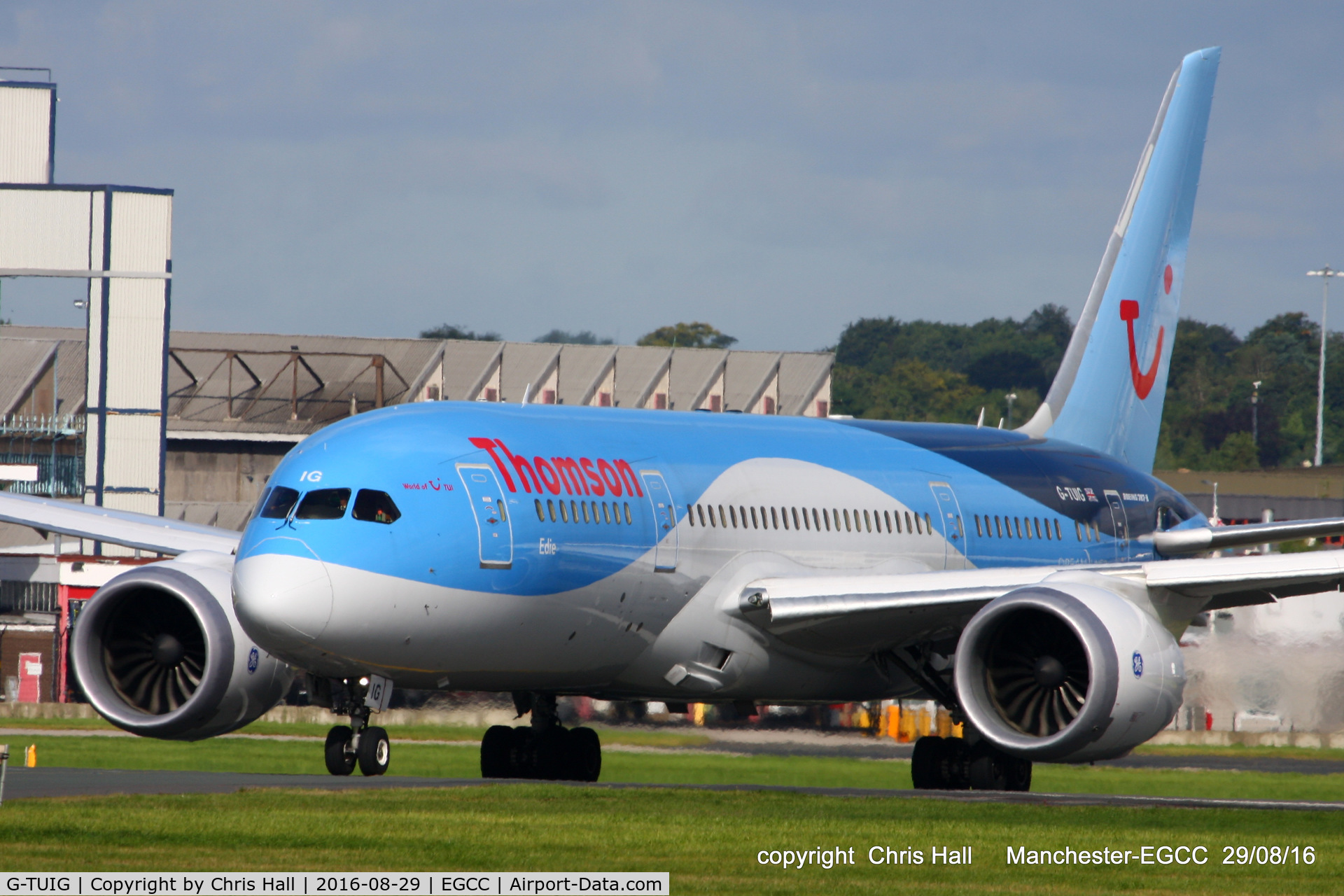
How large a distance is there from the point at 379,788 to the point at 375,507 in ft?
11.2

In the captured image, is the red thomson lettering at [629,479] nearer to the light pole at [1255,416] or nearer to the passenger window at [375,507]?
the passenger window at [375,507]

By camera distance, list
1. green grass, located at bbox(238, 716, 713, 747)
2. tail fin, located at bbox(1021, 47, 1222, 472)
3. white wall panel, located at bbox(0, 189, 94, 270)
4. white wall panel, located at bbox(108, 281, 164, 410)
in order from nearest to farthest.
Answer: green grass, located at bbox(238, 716, 713, 747), tail fin, located at bbox(1021, 47, 1222, 472), white wall panel, located at bbox(0, 189, 94, 270), white wall panel, located at bbox(108, 281, 164, 410)

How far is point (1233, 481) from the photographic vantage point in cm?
8962

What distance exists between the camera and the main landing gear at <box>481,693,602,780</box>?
2500cm

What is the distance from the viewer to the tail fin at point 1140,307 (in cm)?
3241

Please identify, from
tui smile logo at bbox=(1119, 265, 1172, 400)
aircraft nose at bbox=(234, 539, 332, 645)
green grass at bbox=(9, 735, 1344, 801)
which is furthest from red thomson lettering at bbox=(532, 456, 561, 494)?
tui smile logo at bbox=(1119, 265, 1172, 400)

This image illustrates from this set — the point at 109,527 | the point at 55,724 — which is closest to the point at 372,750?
the point at 109,527

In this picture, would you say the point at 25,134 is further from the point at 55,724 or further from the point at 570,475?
Result: the point at 570,475

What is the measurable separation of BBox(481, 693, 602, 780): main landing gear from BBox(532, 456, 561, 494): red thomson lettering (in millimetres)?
Result: 4321

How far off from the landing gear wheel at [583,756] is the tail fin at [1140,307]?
985 cm

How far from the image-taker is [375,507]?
779 inches

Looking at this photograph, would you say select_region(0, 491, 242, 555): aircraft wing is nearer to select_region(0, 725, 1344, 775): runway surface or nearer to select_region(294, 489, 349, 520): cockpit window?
select_region(294, 489, 349, 520): cockpit window

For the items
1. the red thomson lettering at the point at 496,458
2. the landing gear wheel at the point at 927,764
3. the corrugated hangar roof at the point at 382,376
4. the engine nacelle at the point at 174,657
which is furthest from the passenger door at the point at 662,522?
the corrugated hangar roof at the point at 382,376

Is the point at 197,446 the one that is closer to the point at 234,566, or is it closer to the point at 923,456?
the point at 923,456
